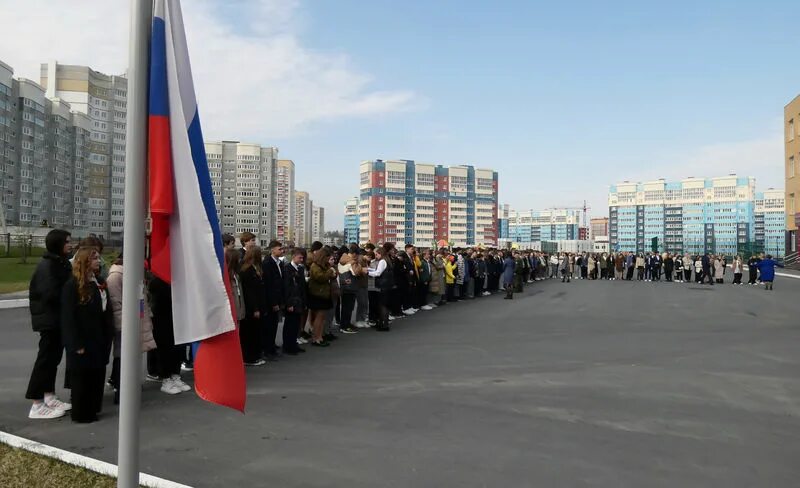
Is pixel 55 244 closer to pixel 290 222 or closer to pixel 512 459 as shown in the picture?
pixel 512 459

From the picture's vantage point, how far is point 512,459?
4.83 meters

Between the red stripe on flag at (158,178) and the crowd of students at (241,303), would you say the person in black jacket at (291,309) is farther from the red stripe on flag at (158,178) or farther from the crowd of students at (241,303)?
the red stripe on flag at (158,178)

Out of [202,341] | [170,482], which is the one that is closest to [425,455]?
[170,482]

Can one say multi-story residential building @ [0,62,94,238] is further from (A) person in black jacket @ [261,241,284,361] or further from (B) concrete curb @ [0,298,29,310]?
(A) person in black jacket @ [261,241,284,361]

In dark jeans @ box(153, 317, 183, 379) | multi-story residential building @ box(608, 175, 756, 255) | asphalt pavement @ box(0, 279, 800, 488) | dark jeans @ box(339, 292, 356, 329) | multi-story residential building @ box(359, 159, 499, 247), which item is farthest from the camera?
multi-story residential building @ box(608, 175, 756, 255)

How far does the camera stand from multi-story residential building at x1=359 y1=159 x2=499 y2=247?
145 metres

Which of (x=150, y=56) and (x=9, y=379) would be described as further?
(x=9, y=379)

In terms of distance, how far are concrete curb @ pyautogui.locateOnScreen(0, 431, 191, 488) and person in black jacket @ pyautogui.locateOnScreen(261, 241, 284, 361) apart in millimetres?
4481

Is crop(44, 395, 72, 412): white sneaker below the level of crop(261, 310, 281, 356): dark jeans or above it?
below

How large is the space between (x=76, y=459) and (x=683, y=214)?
17612 cm

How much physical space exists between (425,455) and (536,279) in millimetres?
32425

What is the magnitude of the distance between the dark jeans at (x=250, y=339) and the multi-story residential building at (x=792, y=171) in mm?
51714

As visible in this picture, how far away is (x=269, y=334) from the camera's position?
9516 mm

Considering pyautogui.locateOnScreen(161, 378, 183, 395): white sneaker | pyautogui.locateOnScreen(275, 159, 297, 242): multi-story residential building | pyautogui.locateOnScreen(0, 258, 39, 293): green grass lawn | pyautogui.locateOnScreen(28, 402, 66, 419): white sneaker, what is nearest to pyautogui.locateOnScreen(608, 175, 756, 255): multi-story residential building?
pyautogui.locateOnScreen(275, 159, 297, 242): multi-story residential building
